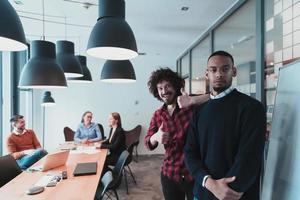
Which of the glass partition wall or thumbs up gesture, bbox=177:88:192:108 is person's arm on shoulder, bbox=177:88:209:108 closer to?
thumbs up gesture, bbox=177:88:192:108

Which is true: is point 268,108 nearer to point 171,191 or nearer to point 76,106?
point 171,191

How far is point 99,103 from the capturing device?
260 inches

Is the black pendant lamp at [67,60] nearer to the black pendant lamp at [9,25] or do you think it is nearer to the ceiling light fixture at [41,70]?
the ceiling light fixture at [41,70]

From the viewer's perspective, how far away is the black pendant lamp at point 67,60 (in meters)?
2.92

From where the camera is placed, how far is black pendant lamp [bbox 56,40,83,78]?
9.57ft

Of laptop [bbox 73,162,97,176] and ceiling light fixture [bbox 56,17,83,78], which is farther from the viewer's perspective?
ceiling light fixture [bbox 56,17,83,78]

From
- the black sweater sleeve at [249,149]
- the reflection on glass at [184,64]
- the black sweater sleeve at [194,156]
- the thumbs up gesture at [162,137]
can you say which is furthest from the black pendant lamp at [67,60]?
the reflection on glass at [184,64]

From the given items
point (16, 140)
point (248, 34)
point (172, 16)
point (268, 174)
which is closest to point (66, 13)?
point (172, 16)

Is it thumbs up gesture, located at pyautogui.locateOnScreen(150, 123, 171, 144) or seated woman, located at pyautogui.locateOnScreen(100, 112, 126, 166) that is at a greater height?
thumbs up gesture, located at pyautogui.locateOnScreen(150, 123, 171, 144)

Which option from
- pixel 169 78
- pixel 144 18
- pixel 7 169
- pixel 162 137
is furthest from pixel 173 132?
pixel 144 18

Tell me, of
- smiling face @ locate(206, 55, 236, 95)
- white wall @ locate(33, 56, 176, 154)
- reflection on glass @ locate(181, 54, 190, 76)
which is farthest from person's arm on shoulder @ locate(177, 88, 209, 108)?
white wall @ locate(33, 56, 176, 154)

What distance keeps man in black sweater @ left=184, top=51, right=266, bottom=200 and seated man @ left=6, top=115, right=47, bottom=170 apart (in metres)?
2.85

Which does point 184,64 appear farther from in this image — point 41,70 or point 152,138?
point 152,138

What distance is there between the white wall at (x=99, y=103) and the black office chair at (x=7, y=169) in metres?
3.68
